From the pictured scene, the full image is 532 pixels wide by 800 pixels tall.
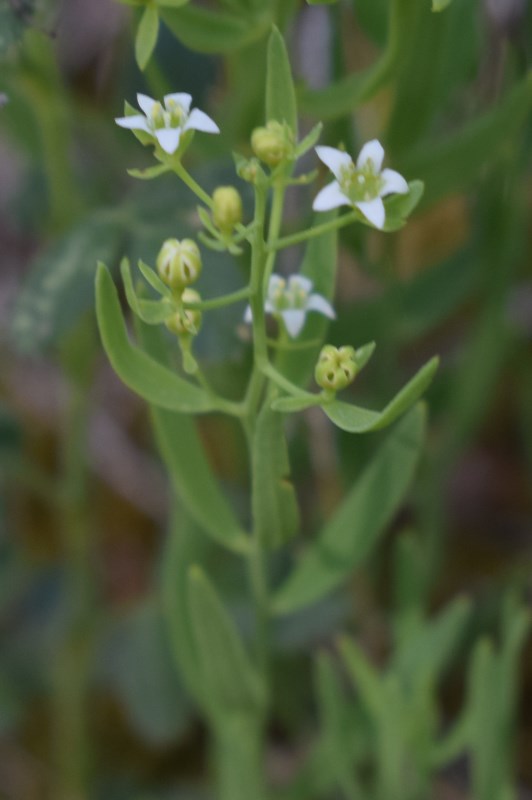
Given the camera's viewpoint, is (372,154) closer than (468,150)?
Yes

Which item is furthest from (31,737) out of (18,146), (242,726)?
(18,146)

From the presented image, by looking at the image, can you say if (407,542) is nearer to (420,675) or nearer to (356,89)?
(420,675)

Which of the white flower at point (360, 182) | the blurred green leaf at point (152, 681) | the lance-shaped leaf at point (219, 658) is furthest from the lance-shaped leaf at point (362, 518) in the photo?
the blurred green leaf at point (152, 681)

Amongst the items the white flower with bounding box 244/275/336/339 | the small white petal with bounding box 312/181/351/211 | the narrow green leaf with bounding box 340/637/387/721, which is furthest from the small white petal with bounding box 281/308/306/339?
the narrow green leaf with bounding box 340/637/387/721

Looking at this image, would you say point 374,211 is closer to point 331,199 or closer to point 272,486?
point 331,199

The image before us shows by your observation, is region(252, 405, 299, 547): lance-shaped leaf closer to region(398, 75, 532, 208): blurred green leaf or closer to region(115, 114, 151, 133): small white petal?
region(115, 114, 151, 133): small white petal

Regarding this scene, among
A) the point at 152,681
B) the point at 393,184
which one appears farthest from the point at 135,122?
the point at 152,681
